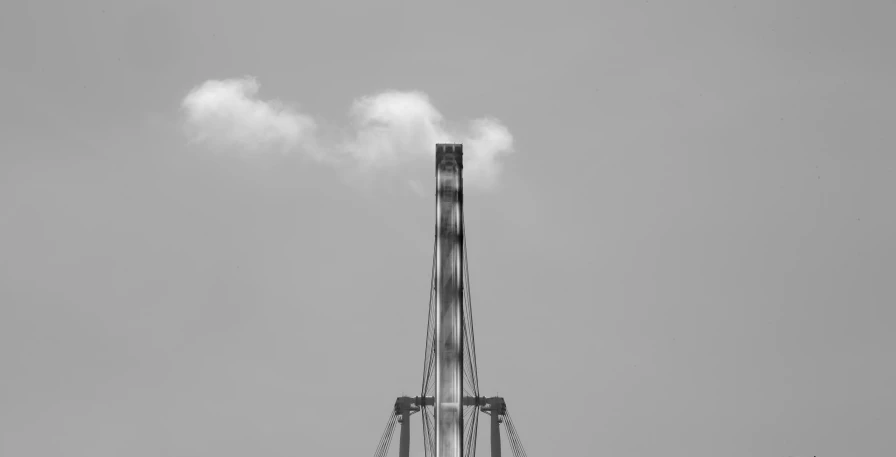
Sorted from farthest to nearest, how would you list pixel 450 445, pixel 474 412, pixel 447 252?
pixel 474 412 < pixel 447 252 < pixel 450 445

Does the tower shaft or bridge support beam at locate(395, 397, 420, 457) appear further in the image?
bridge support beam at locate(395, 397, 420, 457)

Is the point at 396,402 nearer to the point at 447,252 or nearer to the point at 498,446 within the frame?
the point at 498,446

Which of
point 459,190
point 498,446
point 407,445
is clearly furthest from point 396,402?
point 459,190

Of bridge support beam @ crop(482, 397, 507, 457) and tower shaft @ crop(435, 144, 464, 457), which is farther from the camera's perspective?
bridge support beam @ crop(482, 397, 507, 457)

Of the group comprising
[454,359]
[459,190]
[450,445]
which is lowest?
[450,445]

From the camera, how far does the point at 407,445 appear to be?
69938 mm

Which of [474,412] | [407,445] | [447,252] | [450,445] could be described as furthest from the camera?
[407,445]

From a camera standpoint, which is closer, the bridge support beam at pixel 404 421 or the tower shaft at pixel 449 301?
the tower shaft at pixel 449 301

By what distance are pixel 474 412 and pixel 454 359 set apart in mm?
8240

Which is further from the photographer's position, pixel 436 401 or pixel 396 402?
pixel 396 402

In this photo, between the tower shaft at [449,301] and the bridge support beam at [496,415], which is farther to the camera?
the bridge support beam at [496,415]

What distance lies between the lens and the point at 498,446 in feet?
225

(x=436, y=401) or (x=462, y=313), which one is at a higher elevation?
(x=462, y=313)

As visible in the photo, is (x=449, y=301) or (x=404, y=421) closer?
(x=449, y=301)
